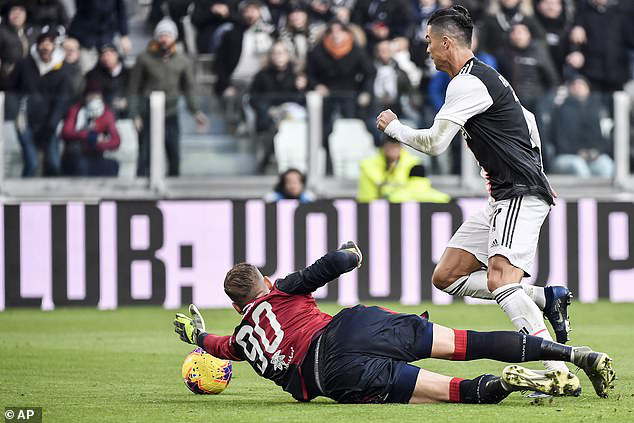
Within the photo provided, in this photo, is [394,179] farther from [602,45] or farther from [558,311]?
[558,311]

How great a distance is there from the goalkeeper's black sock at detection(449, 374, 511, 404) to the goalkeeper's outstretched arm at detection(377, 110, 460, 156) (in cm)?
139

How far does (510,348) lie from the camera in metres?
6.80

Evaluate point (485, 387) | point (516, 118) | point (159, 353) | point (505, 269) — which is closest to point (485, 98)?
point (516, 118)

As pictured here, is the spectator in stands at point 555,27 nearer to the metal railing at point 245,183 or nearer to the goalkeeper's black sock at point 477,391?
the metal railing at point 245,183

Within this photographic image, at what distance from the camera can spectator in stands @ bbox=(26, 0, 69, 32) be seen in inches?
695

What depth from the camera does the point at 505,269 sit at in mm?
7520

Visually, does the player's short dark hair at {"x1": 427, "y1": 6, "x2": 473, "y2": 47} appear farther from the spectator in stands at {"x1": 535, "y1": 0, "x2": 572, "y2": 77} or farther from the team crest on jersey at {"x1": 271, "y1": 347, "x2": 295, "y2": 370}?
the spectator in stands at {"x1": 535, "y1": 0, "x2": 572, "y2": 77}

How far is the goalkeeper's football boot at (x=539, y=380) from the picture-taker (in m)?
6.48


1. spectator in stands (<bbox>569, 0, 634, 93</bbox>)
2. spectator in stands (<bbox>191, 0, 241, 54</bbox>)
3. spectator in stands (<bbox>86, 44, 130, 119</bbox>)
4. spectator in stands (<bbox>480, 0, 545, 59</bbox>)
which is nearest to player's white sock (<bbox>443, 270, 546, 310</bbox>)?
spectator in stands (<bbox>86, 44, 130, 119</bbox>)

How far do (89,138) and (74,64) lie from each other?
220 centimetres

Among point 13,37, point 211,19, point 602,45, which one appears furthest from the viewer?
point 602,45

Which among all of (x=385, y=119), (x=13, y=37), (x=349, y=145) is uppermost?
(x=13, y=37)

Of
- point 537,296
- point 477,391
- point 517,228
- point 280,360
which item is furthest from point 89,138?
point 477,391

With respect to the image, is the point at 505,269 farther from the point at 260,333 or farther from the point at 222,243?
the point at 222,243
